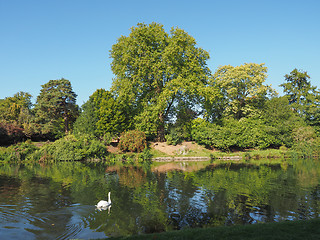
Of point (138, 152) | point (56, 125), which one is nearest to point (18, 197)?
point (138, 152)

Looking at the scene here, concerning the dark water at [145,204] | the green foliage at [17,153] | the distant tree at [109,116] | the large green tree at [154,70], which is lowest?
the dark water at [145,204]

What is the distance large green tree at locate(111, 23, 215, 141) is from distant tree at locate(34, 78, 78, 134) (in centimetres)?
1394

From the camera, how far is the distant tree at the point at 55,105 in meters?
45.1

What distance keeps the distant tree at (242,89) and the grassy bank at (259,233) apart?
37.1 m

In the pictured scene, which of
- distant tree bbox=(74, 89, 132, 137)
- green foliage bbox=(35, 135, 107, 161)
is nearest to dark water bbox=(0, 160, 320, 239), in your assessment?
green foliage bbox=(35, 135, 107, 161)

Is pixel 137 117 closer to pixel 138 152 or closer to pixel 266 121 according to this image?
pixel 138 152

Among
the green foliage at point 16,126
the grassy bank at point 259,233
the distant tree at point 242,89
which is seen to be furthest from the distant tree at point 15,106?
the grassy bank at point 259,233

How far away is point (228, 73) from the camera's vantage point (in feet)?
147

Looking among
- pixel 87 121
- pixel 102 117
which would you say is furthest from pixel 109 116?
pixel 87 121

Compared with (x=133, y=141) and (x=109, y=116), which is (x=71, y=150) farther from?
(x=133, y=141)

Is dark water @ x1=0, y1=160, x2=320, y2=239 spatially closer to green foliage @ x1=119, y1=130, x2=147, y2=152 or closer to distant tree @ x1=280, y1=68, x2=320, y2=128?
green foliage @ x1=119, y1=130, x2=147, y2=152

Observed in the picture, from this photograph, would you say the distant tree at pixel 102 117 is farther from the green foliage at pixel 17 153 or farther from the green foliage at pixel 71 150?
the green foliage at pixel 17 153

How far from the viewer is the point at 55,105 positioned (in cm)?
4525

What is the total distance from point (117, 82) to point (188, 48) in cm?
1289
